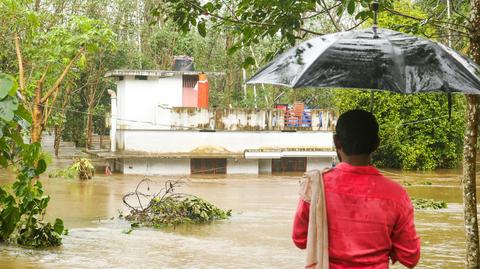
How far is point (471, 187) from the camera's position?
18.4 ft

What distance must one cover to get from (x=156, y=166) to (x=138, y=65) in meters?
7.06

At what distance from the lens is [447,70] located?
346 cm

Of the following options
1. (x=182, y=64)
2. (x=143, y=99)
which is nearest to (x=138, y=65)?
(x=182, y=64)

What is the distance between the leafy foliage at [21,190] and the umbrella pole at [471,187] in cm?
351

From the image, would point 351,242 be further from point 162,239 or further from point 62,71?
point 62,71

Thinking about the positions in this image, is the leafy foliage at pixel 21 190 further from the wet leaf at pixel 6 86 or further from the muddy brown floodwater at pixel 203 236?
the muddy brown floodwater at pixel 203 236

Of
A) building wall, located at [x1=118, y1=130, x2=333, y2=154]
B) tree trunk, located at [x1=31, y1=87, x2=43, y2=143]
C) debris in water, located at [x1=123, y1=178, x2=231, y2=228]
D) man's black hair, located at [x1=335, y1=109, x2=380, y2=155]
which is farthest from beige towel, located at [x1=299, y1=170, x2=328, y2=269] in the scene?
→ building wall, located at [x1=118, y1=130, x2=333, y2=154]

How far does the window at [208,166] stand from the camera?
2548 centimetres

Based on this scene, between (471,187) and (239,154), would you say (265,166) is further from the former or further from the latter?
(471,187)

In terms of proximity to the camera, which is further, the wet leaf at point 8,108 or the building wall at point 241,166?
the building wall at point 241,166

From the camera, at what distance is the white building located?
2456cm

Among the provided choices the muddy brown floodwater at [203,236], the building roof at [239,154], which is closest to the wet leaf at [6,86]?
the muddy brown floodwater at [203,236]

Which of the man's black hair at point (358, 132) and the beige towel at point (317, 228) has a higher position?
the man's black hair at point (358, 132)

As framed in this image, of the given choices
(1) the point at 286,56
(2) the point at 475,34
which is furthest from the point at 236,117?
(1) the point at 286,56
